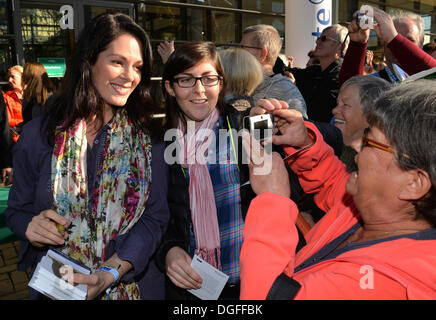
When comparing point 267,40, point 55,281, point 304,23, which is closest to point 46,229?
point 55,281

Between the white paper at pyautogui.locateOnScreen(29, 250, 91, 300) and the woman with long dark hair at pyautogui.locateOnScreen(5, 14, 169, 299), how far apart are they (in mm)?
110

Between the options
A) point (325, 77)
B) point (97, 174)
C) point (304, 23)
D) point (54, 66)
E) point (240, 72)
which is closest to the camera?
point (97, 174)

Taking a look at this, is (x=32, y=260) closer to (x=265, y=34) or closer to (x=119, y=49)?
(x=119, y=49)

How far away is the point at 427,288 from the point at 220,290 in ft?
3.23

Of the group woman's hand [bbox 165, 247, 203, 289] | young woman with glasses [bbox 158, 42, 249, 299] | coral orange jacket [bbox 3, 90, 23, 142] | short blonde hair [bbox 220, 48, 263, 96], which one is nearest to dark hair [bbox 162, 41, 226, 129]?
young woman with glasses [bbox 158, 42, 249, 299]

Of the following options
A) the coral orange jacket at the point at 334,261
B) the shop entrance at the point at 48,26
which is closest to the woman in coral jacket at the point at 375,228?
the coral orange jacket at the point at 334,261

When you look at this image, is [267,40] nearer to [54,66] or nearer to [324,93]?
[324,93]

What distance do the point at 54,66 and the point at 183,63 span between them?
6.19 m

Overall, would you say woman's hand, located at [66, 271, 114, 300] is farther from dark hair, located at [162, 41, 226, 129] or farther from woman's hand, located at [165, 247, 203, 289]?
dark hair, located at [162, 41, 226, 129]

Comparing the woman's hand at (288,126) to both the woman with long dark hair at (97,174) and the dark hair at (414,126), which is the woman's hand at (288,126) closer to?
the dark hair at (414,126)

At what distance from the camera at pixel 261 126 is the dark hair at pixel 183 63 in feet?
2.01

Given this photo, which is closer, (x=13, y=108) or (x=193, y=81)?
(x=193, y=81)

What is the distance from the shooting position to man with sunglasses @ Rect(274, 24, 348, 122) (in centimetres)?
350

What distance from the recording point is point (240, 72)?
2645 millimetres
